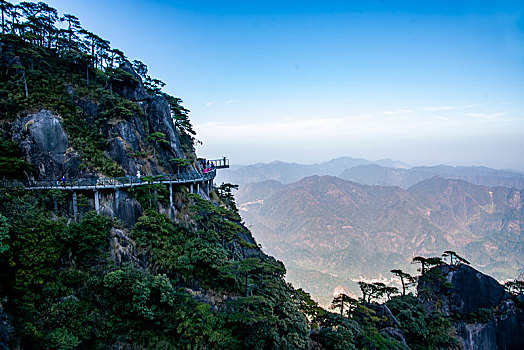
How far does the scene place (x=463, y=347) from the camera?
1095 inches

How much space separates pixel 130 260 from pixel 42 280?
5.42m

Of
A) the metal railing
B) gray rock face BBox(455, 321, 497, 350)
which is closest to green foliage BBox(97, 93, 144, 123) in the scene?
the metal railing

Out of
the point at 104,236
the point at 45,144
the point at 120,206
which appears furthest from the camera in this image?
the point at 120,206

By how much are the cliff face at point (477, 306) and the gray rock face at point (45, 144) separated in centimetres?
3930

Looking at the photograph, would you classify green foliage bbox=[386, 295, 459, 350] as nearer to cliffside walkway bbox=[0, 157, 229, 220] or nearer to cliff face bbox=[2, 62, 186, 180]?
cliffside walkway bbox=[0, 157, 229, 220]

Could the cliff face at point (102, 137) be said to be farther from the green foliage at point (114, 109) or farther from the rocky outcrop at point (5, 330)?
the rocky outcrop at point (5, 330)

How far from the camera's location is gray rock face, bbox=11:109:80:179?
21672 mm

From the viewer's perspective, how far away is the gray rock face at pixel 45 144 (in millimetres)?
21672

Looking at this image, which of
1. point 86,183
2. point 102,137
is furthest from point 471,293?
point 102,137

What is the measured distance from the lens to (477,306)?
30547mm

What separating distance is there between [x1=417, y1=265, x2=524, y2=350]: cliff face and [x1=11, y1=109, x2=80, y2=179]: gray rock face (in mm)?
39301

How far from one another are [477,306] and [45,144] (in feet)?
154

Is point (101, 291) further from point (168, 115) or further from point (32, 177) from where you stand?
point (168, 115)

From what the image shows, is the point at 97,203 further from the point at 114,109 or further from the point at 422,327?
the point at 422,327
